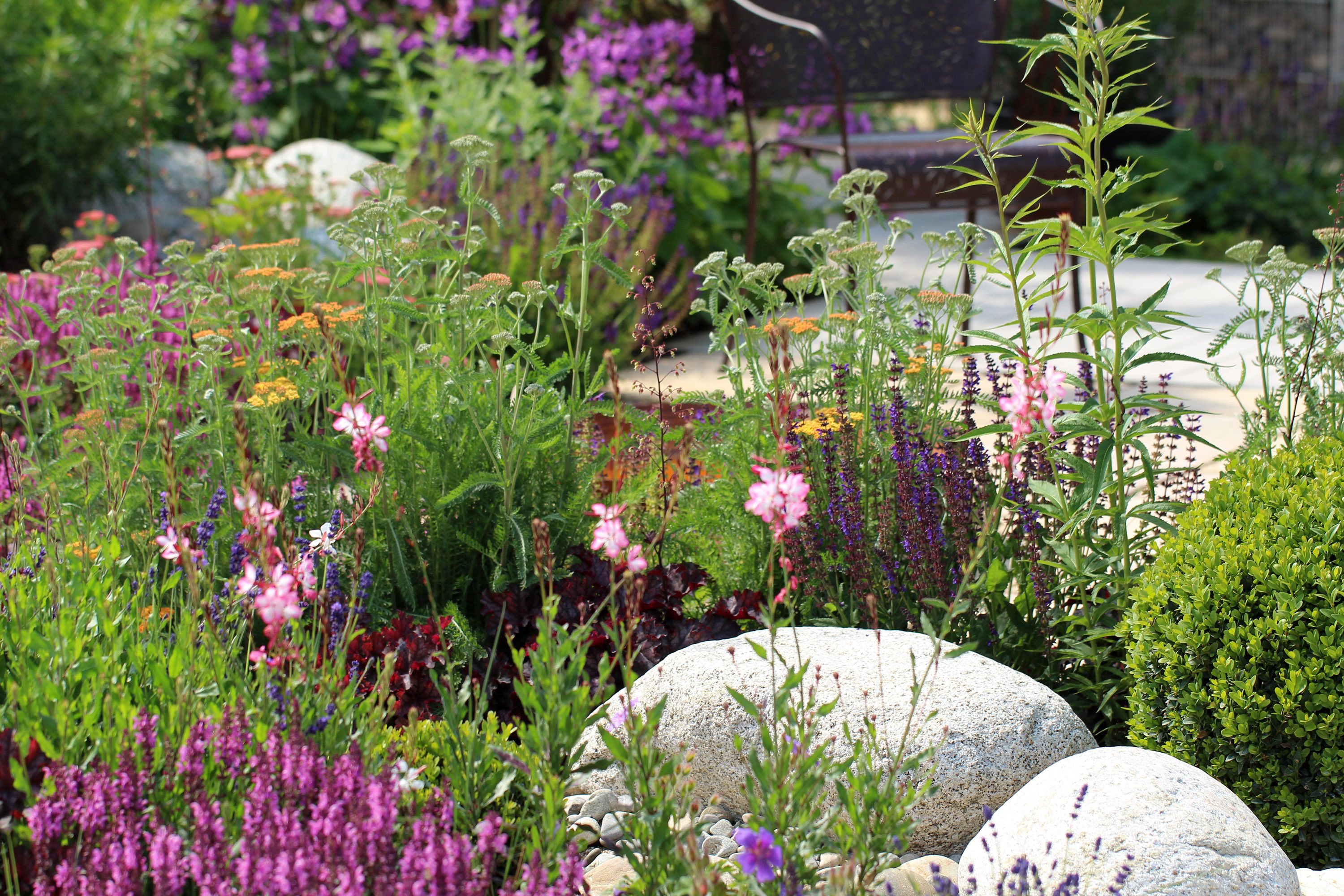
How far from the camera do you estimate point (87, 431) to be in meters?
2.64

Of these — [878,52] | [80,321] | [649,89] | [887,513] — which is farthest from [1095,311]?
[649,89]

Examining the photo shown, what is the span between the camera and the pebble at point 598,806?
7.51ft

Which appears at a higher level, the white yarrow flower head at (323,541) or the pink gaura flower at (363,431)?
the pink gaura flower at (363,431)

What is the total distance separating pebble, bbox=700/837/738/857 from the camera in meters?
2.13

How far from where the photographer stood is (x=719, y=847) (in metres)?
2.16

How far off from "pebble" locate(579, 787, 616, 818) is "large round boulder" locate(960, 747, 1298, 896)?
0.72 m

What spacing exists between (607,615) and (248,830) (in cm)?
122

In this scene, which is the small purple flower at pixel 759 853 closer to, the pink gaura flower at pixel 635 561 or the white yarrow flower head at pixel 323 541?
the pink gaura flower at pixel 635 561

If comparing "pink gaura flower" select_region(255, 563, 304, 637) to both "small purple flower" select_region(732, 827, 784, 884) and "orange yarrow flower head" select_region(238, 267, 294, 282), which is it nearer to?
"small purple flower" select_region(732, 827, 784, 884)

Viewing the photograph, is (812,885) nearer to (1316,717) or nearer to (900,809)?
(900,809)

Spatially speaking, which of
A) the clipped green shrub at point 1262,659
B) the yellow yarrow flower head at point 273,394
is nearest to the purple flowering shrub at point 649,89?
the yellow yarrow flower head at point 273,394

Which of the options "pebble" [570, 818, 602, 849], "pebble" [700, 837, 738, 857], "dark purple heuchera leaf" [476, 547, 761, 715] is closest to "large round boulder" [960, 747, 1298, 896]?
"pebble" [700, 837, 738, 857]

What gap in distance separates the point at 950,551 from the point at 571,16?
21.6ft

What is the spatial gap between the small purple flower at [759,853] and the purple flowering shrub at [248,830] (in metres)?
0.24
